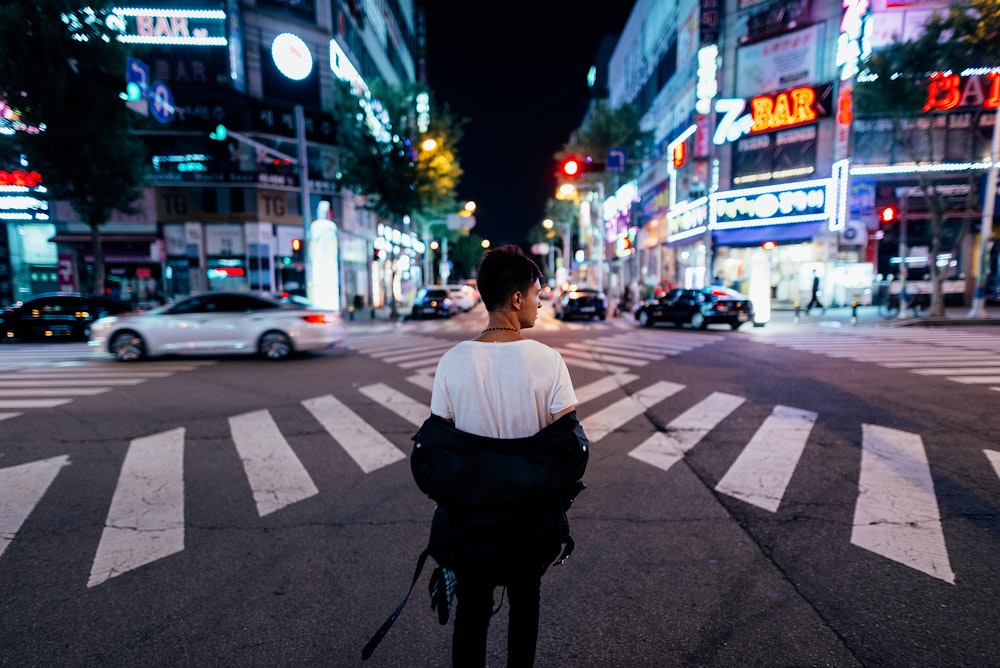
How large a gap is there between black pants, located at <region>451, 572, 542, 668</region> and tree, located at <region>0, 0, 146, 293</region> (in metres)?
21.9

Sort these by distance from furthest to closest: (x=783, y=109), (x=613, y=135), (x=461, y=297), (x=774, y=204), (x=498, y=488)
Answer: (x=613, y=135) → (x=461, y=297) → (x=774, y=204) → (x=783, y=109) → (x=498, y=488)

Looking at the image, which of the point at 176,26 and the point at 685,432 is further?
the point at 176,26

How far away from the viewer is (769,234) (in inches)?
1138

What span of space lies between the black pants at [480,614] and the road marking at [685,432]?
11.7 ft

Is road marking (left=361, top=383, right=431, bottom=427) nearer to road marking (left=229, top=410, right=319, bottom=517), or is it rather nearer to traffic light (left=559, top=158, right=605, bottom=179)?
road marking (left=229, top=410, right=319, bottom=517)

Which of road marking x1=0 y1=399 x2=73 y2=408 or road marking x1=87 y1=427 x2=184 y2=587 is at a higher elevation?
road marking x1=0 y1=399 x2=73 y2=408

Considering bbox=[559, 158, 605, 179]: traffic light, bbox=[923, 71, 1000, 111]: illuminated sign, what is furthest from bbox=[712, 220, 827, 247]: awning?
bbox=[559, 158, 605, 179]: traffic light

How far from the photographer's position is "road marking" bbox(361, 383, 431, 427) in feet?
24.2

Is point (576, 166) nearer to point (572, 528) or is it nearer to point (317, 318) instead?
point (317, 318)

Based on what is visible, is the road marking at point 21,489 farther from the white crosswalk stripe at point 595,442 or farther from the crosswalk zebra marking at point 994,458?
the crosswalk zebra marking at point 994,458

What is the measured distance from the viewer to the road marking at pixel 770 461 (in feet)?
15.3

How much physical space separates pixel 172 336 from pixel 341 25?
104 feet

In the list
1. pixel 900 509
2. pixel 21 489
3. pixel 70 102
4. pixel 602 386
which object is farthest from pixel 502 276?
pixel 70 102

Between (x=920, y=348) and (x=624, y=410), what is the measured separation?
10483 mm
